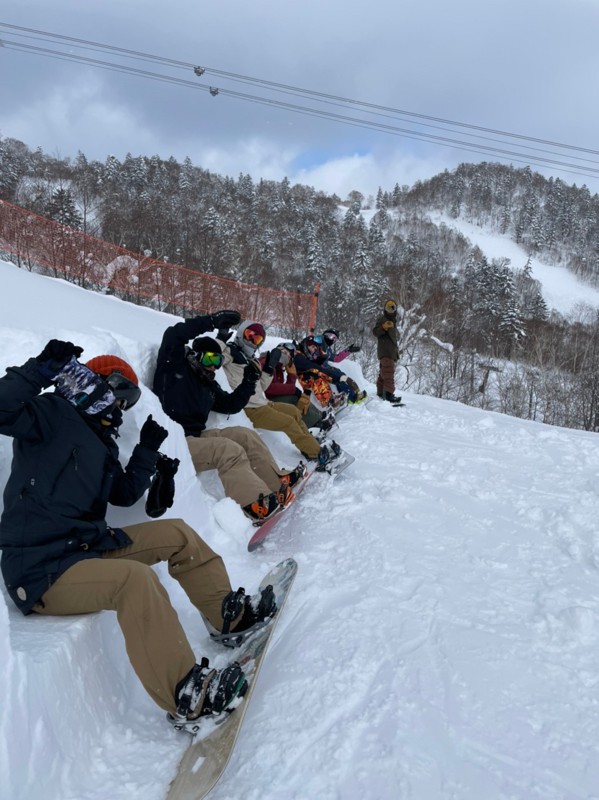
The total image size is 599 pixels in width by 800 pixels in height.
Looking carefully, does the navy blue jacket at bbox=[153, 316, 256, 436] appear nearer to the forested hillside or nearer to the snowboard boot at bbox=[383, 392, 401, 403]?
the snowboard boot at bbox=[383, 392, 401, 403]

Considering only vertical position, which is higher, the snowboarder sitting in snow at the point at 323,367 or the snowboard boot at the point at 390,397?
the snowboarder sitting in snow at the point at 323,367

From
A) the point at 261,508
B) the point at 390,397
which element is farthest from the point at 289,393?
the point at 390,397

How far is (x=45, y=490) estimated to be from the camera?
2.02 m

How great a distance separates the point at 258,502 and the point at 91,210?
4959cm

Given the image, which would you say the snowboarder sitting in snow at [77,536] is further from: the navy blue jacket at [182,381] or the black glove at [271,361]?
the black glove at [271,361]

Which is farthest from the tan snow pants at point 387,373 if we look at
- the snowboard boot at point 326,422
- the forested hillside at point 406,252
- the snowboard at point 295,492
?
the forested hillside at point 406,252

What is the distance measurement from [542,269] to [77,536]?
102978 millimetres

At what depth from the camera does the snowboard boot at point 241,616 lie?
2.41 meters

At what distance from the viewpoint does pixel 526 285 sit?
2992 inches

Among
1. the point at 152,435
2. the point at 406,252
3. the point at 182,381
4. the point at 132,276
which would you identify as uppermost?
the point at 406,252

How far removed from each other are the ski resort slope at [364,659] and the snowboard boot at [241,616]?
11cm

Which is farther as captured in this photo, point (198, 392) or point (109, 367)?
point (198, 392)

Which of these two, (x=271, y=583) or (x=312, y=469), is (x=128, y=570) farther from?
(x=312, y=469)

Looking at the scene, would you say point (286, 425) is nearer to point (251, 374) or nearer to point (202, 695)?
point (251, 374)
